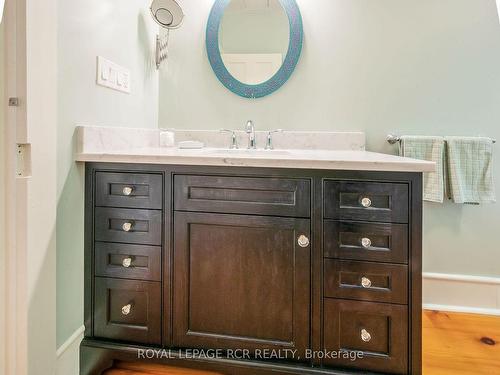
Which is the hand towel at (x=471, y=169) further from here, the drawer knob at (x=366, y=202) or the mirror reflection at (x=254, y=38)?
the mirror reflection at (x=254, y=38)

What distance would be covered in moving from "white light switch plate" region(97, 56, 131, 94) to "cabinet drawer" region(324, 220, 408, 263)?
110cm

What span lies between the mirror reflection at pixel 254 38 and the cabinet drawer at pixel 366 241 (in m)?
1.09

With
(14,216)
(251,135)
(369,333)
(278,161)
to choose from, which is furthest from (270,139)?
(14,216)

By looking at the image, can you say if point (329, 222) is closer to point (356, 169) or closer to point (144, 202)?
point (356, 169)

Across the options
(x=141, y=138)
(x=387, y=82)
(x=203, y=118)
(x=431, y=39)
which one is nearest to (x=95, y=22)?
(x=141, y=138)

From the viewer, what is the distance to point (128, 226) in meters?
1.25

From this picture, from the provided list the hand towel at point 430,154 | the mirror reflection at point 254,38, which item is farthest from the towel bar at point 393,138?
the mirror reflection at point 254,38

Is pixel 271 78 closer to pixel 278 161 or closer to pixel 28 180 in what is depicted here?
pixel 278 161

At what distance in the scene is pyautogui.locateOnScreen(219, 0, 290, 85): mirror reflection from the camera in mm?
1827

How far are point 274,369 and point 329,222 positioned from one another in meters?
0.55

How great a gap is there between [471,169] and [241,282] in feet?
4.49

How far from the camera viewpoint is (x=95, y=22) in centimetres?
135

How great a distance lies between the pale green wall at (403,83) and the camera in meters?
1.75

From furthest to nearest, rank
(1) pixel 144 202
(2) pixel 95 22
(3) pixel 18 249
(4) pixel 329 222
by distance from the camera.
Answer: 1. (2) pixel 95 22
2. (1) pixel 144 202
3. (4) pixel 329 222
4. (3) pixel 18 249
